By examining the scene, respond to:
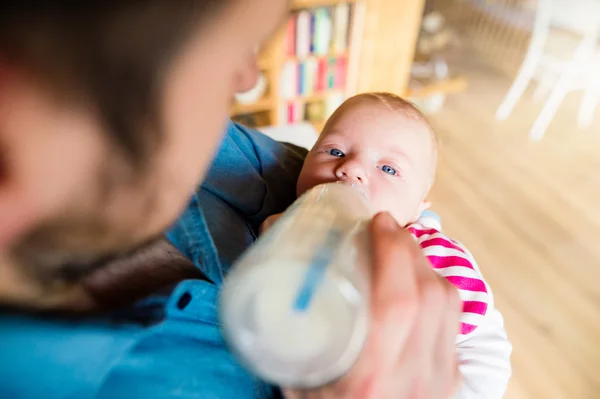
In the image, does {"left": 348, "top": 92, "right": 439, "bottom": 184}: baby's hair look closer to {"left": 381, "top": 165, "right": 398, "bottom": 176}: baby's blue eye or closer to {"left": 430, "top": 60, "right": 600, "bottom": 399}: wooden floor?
{"left": 381, "top": 165, "right": 398, "bottom": 176}: baby's blue eye

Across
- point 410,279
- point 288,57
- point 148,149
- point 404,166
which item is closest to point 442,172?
point 288,57

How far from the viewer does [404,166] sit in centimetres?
93

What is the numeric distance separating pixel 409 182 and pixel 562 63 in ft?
7.96

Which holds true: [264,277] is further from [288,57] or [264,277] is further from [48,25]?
[288,57]

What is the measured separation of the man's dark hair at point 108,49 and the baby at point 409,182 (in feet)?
1.54

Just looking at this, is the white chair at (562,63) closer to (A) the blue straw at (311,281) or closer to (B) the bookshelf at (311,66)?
(B) the bookshelf at (311,66)

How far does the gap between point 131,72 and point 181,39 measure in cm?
4

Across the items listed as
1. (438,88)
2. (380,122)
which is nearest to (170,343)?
(380,122)

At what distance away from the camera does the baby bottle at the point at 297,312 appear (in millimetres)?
386

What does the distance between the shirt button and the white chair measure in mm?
2770

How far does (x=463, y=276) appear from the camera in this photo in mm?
827

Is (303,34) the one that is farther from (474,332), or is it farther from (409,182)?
(474,332)

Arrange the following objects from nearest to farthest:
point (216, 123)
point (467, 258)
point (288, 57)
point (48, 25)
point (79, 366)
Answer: point (48, 25) < point (216, 123) < point (79, 366) < point (467, 258) < point (288, 57)

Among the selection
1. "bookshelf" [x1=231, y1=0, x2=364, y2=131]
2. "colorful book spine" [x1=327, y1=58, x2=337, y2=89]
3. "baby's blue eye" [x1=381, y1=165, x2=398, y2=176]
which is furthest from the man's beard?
"colorful book spine" [x1=327, y1=58, x2=337, y2=89]
